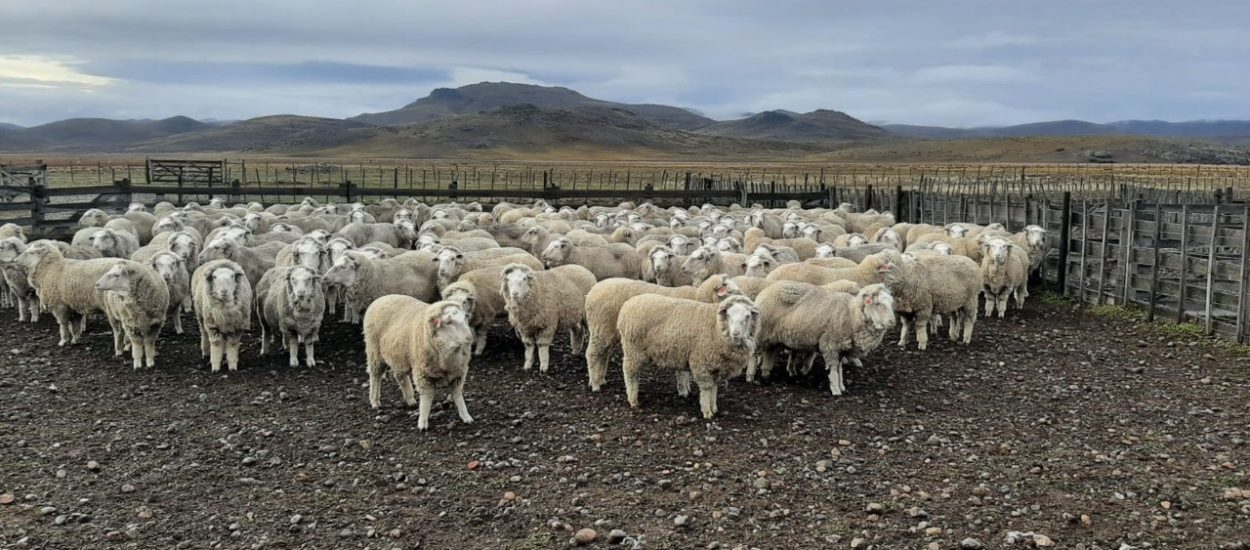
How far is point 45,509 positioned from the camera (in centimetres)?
695

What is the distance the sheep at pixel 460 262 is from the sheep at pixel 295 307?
219 centimetres

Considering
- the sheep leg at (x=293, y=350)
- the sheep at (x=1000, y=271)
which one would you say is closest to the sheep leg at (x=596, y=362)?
the sheep leg at (x=293, y=350)

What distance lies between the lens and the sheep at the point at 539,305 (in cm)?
1124

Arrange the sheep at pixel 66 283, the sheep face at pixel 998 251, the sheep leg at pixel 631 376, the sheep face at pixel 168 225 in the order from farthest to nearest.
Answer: the sheep face at pixel 168 225 < the sheep face at pixel 998 251 < the sheep at pixel 66 283 < the sheep leg at pixel 631 376

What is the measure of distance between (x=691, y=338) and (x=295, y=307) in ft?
18.2

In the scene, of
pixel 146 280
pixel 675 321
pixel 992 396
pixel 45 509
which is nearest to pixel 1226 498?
pixel 992 396

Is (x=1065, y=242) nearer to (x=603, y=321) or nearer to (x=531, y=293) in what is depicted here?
(x=603, y=321)

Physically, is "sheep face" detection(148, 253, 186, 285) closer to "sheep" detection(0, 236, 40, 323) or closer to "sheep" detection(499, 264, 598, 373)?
"sheep" detection(0, 236, 40, 323)

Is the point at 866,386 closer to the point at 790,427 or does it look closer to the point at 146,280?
the point at 790,427

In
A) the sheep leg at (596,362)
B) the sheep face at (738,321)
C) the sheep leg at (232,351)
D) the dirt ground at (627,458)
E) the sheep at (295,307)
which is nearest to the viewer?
the dirt ground at (627,458)

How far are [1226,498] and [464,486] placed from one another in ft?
21.4

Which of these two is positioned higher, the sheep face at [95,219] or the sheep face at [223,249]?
the sheep face at [95,219]

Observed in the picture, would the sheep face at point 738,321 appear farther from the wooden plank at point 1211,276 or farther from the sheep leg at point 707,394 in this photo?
the wooden plank at point 1211,276

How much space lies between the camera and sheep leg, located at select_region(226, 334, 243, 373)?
37.2 feet
